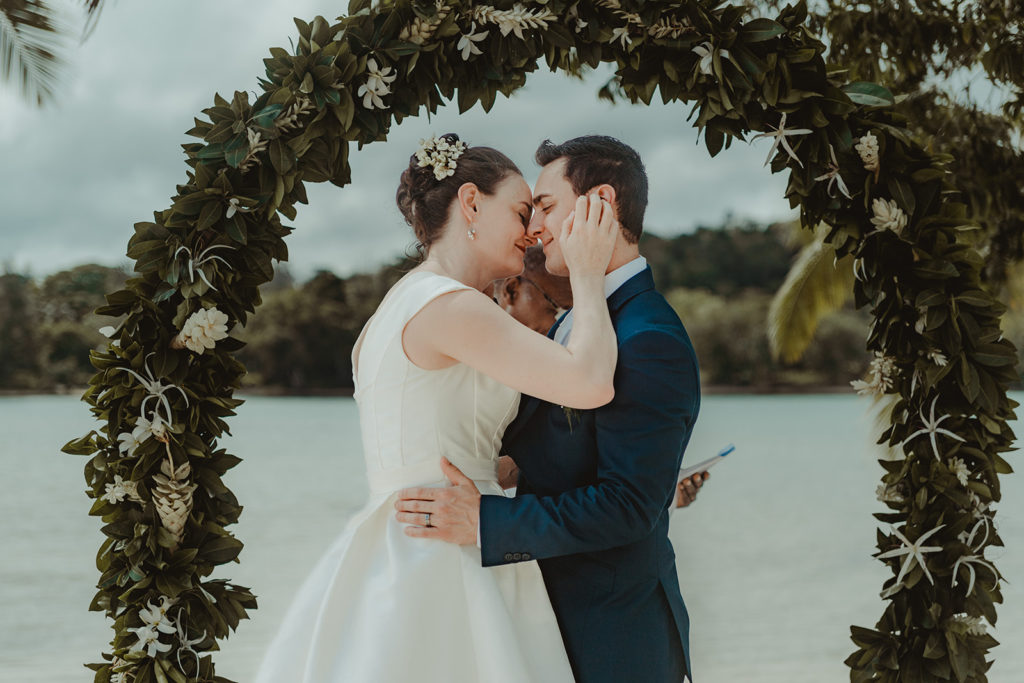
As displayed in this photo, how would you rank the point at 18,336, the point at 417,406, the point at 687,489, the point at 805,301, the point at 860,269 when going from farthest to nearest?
the point at 18,336, the point at 805,301, the point at 687,489, the point at 860,269, the point at 417,406

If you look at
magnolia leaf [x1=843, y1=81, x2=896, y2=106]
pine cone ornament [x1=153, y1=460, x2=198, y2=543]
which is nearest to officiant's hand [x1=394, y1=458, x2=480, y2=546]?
pine cone ornament [x1=153, y1=460, x2=198, y2=543]

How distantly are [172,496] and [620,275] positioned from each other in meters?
1.47

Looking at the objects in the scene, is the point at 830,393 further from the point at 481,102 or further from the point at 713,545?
the point at 481,102

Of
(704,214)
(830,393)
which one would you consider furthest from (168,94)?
(830,393)

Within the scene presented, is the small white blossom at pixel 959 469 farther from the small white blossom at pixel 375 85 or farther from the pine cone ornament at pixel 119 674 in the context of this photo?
the pine cone ornament at pixel 119 674

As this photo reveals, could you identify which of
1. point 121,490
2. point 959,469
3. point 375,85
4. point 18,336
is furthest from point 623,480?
point 18,336

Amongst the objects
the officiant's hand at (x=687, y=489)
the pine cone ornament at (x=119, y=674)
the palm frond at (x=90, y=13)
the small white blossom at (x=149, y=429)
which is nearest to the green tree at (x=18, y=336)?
the palm frond at (x=90, y=13)

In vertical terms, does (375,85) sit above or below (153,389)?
above

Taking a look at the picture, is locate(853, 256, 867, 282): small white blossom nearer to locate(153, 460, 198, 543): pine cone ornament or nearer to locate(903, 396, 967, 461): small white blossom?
locate(903, 396, 967, 461): small white blossom

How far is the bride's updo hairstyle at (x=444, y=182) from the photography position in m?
2.83

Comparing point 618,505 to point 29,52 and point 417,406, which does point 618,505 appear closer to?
point 417,406

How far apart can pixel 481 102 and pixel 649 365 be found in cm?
102

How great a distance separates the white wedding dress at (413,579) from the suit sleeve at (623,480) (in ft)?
0.55

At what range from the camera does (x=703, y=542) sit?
18.5 m
